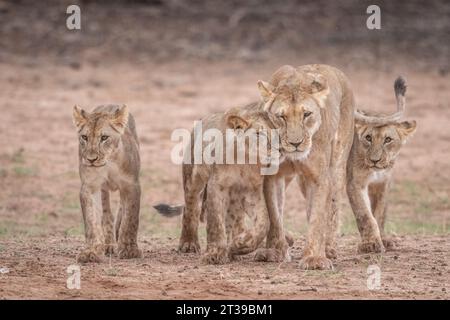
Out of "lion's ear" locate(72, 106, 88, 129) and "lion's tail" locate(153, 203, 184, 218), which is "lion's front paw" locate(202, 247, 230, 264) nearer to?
"lion's ear" locate(72, 106, 88, 129)

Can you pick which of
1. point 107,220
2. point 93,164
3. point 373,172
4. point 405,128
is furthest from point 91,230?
point 405,128

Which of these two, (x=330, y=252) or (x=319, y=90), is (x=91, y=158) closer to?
(x=319, y=90)

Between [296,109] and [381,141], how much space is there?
1701mm

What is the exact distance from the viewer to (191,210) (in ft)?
30.5

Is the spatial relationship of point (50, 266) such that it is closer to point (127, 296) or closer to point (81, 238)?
point (127, 296)

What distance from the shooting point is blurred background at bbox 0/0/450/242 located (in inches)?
543

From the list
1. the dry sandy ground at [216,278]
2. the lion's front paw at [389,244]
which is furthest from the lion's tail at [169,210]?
the lion's front paw at [389,244]

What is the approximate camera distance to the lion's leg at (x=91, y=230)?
28.4 feet

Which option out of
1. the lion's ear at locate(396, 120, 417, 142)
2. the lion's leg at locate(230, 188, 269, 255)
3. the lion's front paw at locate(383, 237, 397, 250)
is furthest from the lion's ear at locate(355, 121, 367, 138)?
the lion's leg at locate(230, 188, 269, 255)

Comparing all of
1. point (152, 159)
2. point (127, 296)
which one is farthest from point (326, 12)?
point (127, 296)

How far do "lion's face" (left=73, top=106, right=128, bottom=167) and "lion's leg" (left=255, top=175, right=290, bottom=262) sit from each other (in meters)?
1.16

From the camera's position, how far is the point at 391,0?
70.8ft

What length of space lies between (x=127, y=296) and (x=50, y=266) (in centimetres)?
122

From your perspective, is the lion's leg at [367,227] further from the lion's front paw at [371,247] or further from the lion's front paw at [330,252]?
the lion's front paw at [330,252]
